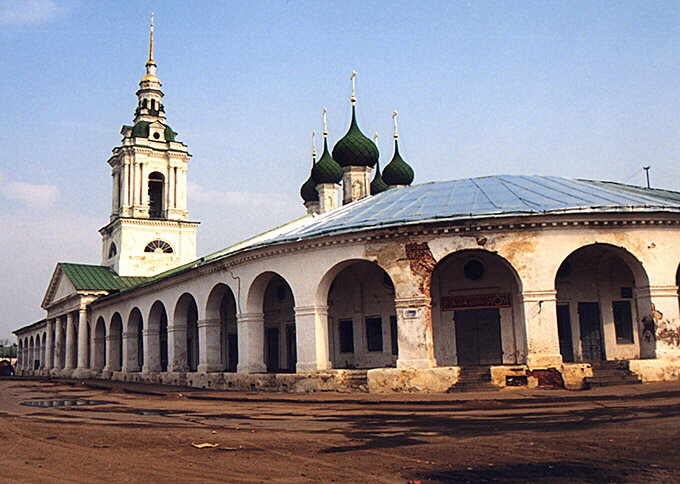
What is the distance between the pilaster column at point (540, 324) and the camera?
17844 mm

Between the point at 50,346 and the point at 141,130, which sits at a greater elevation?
the point at 141,130

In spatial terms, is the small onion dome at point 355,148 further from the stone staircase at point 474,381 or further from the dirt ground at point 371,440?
the dirt ground at point 371,440

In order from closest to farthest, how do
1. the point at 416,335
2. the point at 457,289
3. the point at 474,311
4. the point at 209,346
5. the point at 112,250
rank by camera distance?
the point at 416,335 < the point at 457,289 < the point at 474,311 < the point at 209,346 < the point at 112,250

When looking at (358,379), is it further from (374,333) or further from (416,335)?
(374,333)

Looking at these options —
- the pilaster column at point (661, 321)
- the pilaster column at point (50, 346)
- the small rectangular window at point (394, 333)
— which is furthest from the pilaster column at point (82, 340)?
the pilaster column at point (661, 321)

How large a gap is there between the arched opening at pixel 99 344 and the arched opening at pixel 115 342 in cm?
256

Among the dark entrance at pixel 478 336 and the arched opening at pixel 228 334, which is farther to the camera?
the arched opening at pixel 228 334

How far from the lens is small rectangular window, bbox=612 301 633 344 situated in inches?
819

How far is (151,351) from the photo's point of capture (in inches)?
1266

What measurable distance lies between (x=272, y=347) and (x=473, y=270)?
954cm

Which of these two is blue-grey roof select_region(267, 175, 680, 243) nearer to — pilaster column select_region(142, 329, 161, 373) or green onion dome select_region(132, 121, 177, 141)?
pilaster column select_region(142, 329, 161, 373)

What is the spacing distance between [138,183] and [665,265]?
121ft

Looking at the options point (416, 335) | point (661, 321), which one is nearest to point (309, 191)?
point (416, 335)

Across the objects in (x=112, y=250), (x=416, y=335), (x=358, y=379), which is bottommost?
(x=358, y=379)
